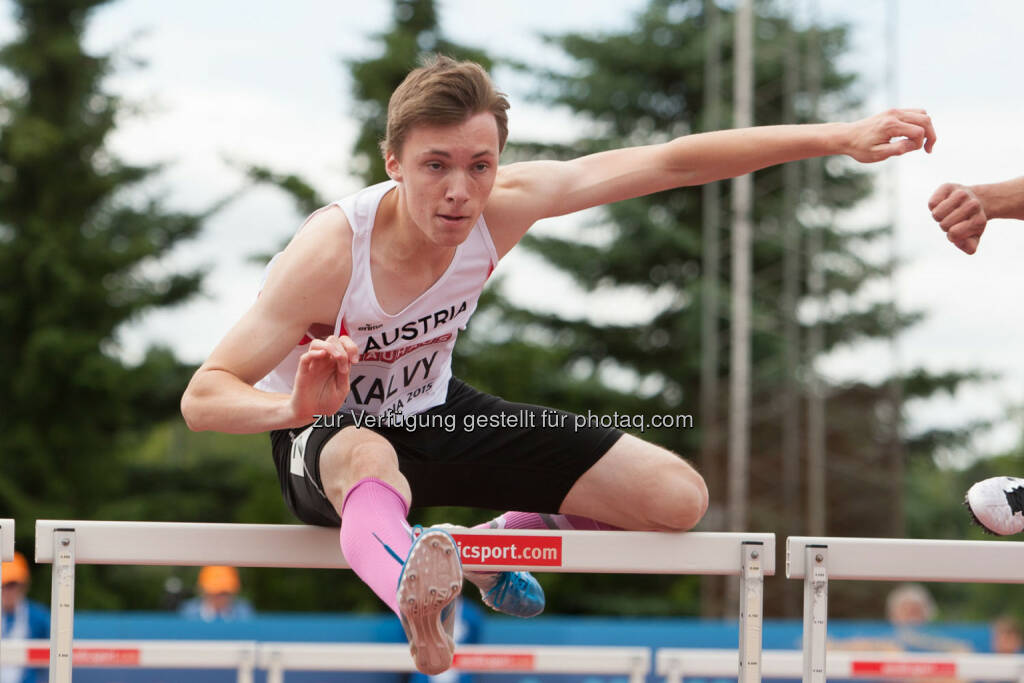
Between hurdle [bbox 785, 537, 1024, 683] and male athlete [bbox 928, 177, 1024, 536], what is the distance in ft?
0.41

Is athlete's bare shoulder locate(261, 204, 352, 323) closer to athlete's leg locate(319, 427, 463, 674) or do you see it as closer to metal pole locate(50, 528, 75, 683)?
athlete's leg locate(319, 427, 463, 674)

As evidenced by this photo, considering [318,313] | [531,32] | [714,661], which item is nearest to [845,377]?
[531,32]

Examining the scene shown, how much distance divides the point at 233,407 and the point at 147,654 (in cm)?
285

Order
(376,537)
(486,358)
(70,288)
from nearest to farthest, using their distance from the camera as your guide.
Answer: (376,537) < (486,358) < (70,288)

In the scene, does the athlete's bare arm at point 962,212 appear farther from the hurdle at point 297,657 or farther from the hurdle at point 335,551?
the hurdle at point 297,657

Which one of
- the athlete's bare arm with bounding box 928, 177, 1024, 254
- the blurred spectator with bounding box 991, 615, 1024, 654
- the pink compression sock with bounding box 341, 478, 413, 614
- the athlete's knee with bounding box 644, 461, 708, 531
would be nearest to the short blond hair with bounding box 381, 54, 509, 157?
the pink compression sock with bounding box 341, 478, 413, 614

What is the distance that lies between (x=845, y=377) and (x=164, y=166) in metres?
10.5

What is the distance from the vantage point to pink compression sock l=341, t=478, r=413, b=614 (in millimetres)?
2812

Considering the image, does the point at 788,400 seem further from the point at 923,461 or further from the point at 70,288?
the point at 70,288

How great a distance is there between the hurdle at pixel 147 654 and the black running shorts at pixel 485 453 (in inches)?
84.7

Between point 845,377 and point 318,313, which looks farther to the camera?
point 845,377

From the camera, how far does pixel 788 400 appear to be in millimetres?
13656

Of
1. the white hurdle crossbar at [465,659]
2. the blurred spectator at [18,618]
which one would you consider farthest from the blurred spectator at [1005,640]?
the blurred spectator at [18,618]

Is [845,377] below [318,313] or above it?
above
